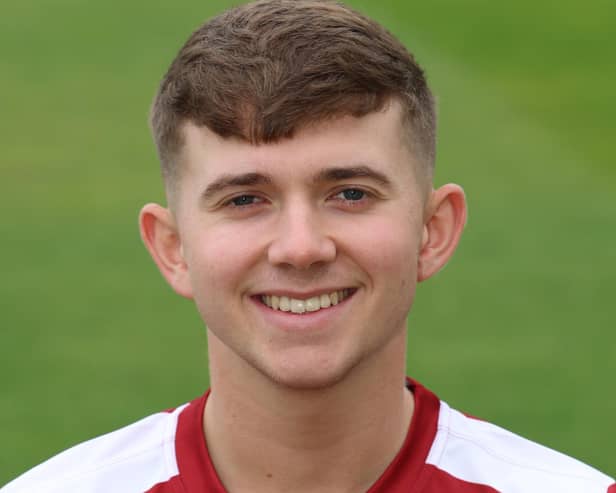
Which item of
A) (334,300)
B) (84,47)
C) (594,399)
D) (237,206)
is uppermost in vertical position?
(237,206)

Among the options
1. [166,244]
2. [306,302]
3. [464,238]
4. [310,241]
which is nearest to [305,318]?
[306,302]

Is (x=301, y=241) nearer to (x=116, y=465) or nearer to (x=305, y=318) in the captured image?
(x=305, y=318)

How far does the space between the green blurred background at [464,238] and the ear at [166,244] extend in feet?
9.32

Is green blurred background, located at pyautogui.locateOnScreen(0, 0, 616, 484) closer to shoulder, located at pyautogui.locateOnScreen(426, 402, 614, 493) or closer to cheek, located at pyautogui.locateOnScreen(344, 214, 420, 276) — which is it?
shoulder, located at pyautogui.locateOnScreen(426, 402, 614, 493)

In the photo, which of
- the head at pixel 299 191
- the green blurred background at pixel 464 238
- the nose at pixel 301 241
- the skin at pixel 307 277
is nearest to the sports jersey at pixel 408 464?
the skin at pixel 307 277

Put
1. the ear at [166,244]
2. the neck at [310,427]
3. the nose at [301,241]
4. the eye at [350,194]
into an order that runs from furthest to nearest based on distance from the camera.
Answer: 1. the ear at [166,244]
2. the neck at [310,427]
3. the eye at [350,194]
4. the nose at [301,241]

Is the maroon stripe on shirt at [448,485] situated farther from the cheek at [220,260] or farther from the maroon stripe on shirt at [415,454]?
the cheek at [220,260]

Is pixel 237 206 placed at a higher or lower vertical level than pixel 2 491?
higher

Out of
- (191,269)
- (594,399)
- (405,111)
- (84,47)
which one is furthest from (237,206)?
(84,47)

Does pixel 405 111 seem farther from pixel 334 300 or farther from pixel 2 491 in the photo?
pixel 2 491

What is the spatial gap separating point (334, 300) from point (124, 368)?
412cm

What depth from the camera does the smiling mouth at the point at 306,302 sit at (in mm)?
3254

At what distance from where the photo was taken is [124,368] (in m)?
7.22

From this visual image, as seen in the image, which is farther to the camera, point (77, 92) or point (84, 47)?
point (84, 47)
